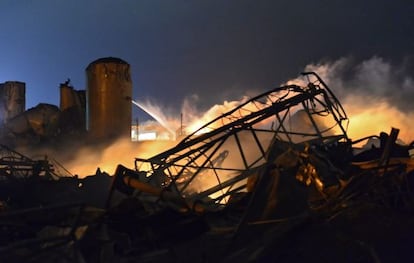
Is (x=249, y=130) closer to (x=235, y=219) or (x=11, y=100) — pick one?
(x=235, y=219)

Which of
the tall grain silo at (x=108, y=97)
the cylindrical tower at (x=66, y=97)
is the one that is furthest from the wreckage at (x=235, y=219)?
the cylindrical tower at (x=66, y=97)

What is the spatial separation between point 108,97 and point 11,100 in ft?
32.0

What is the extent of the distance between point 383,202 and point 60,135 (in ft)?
78.7

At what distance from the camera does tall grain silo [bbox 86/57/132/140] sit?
2578 cm

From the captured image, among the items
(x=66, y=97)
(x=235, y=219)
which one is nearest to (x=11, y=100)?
(x=66, y=97)

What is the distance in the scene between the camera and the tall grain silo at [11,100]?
102 ft

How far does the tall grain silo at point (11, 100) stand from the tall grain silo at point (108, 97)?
7.89 m

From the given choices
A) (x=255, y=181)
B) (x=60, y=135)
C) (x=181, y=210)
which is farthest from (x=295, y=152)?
(x=60, y=135)

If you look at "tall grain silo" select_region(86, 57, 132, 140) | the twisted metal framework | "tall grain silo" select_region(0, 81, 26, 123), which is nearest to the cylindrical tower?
"tall grain silo" select_region(0, 81, 26, 123)

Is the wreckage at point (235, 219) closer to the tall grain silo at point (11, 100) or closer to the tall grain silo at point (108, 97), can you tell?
the tall grain silo at point (108, 97)

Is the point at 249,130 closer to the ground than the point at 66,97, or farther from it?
closer to the ground

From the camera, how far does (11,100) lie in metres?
31.6

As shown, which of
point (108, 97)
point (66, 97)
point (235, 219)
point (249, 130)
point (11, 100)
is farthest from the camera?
point (11, 100)

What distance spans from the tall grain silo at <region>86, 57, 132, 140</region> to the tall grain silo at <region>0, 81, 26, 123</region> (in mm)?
7885
